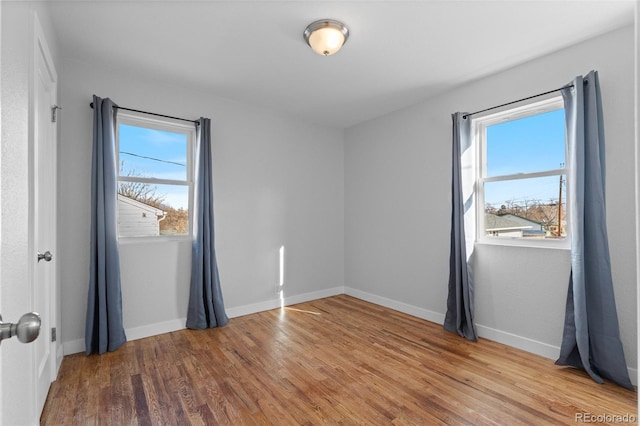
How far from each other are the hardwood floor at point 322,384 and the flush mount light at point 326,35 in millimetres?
2514

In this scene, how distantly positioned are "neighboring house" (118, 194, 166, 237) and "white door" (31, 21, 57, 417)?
0.70m

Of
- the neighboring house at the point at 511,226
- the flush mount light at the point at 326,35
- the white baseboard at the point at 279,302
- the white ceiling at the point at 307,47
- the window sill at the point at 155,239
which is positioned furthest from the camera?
the white baseboard at the point at 279,302

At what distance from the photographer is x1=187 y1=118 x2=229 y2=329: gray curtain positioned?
3406mm

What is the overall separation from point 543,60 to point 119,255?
4.25 meters

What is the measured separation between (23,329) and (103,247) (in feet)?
8.12

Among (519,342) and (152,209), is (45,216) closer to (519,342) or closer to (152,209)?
(152,209)

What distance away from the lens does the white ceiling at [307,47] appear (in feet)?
7.13

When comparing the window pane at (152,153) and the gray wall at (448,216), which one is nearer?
the gray wall at (448,216)

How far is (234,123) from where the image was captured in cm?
388

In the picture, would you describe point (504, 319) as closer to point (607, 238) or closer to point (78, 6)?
point (607, 238)

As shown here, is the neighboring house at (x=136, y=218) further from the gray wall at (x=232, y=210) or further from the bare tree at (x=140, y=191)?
the gray wall at (x=232, y=210)

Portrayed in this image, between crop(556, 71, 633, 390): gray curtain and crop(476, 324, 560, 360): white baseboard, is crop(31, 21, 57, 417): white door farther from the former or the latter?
crop(556, 71, 633, 390): gray curtain

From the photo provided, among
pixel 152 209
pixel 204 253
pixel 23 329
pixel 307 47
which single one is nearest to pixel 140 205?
pixel 152 209

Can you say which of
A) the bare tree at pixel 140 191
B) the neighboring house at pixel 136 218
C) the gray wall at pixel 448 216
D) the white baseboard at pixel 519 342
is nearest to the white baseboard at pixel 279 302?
the gray wall at pixel 448 216
